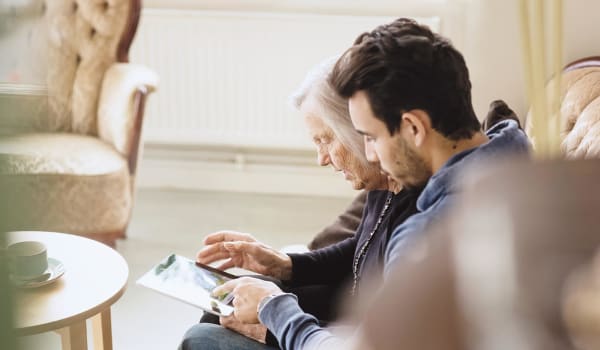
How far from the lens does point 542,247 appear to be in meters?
0.39

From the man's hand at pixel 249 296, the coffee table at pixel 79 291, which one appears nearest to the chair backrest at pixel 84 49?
the coffee table at pixel 79 291

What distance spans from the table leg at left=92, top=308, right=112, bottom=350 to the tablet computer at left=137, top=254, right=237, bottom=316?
0.69ft

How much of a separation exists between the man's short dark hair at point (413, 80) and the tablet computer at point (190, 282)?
538mm

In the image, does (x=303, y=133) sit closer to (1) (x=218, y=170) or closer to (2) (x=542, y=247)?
(1) (x=218, y=170)

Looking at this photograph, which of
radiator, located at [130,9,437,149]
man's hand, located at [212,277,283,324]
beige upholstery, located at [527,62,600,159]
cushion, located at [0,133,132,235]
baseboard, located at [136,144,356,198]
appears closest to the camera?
man's hand, located at [212,277,283,324]

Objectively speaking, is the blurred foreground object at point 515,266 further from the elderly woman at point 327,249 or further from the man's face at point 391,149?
the elderly woman at point 327,249

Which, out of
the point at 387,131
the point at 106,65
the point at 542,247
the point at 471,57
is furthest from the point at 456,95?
the point at 106,65

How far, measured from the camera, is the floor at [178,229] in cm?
239

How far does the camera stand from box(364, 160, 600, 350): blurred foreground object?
0.39 metres

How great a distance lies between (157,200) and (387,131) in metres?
2.32

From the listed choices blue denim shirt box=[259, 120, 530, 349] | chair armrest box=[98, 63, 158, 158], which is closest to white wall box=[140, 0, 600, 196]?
chair armrest box=[98, 63, 158, 158]

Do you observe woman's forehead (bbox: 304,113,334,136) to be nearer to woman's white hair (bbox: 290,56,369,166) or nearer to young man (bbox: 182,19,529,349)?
woman's white hair (bbox: 290,56,369,166)

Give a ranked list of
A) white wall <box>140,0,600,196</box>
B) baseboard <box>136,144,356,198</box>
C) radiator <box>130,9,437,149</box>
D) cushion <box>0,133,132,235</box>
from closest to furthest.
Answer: cushion <box>0,133,132,235</box> → white wall <box>140,0,600,196</box> → radiator <box>130,9,437,149</box> → baseboard <box>136,144,356,198</box>

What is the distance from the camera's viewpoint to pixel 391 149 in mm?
1180
